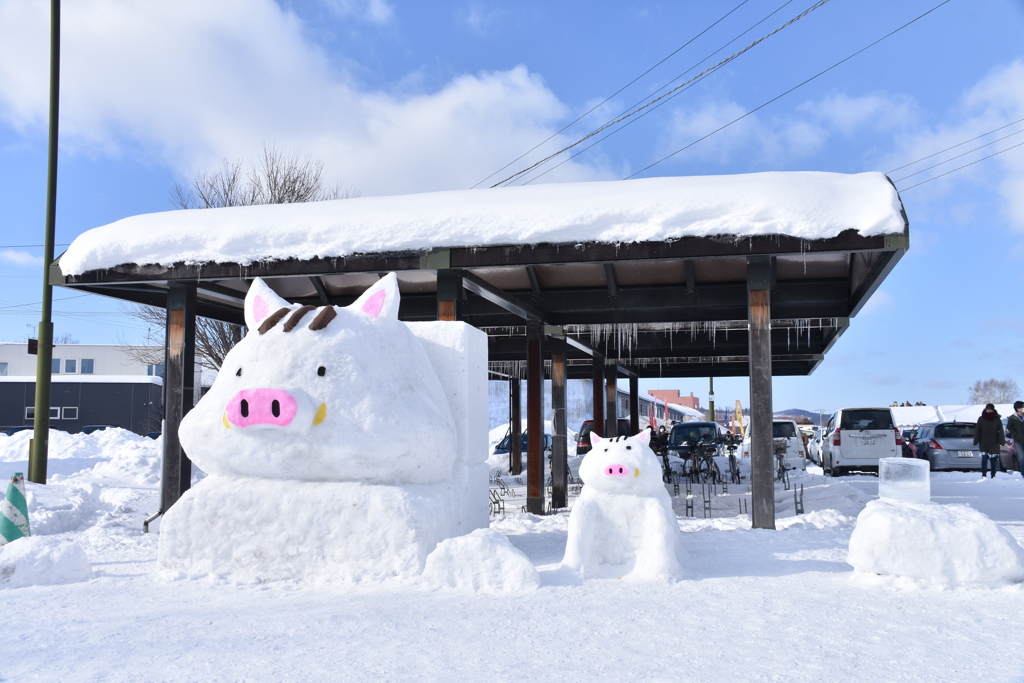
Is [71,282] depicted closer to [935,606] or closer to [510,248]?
[510,248]

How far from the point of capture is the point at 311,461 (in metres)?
5.42

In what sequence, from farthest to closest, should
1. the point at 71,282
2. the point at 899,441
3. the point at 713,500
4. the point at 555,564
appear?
the point at 899,441 → the point at 713,500 → the point at 71,282 → the point at 555,564

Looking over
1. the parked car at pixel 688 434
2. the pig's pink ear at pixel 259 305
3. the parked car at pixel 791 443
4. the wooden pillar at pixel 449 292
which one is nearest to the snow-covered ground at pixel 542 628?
the pig's pink ear at pixel 259 305

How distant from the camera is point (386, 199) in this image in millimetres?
8109

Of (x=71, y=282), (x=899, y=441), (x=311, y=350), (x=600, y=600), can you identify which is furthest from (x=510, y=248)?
(x=899, y=441)

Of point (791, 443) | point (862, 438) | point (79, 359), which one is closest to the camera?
point (862, 438)

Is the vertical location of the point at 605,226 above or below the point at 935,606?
above

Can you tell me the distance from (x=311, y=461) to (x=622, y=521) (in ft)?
8.11

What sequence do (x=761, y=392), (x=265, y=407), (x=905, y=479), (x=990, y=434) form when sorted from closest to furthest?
1. (x=265, y=407)
2. (x=905, y=479)
3. (x=761, y=392)
4. (x=990, y=434)

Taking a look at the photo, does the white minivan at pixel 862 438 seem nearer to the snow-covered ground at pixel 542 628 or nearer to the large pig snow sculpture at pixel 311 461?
the snow-covered ground at pixel 542 628

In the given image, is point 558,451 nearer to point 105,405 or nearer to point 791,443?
point 791,443

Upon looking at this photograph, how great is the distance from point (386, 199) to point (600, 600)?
16.9 feet

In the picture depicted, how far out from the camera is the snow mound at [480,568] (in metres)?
4.95

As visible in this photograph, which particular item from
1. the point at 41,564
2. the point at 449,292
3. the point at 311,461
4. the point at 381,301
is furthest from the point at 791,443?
the point at 41,564
